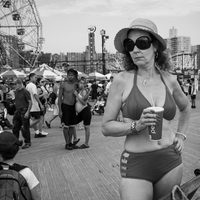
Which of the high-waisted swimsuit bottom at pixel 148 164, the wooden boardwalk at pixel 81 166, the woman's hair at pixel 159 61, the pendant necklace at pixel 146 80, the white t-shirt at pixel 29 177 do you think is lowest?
the wooden boardwalk at pixel 81 166

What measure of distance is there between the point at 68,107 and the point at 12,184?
14.3 ft

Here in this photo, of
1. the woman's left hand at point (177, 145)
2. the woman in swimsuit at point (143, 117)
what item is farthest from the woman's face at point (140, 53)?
the woman's left hand at point (177, 145)

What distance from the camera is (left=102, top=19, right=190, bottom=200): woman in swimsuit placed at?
5.33ft

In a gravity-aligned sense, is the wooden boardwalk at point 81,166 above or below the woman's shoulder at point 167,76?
below

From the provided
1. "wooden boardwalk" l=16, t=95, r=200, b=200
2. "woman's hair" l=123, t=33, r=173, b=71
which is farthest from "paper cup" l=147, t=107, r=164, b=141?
"wooden boardwalk" l=16, t=95, r=200, b=200

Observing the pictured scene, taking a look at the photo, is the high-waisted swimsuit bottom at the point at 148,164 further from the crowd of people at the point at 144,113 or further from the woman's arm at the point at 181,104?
the woman's arm at the point at 181,104

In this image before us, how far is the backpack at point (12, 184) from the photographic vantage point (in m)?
1.94

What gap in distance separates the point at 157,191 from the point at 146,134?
34cm

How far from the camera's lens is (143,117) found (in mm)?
1502

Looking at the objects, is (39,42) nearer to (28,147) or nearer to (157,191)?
(28,147)

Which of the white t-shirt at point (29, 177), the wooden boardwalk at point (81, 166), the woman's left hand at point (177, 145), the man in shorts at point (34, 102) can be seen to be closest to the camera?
the woman's left hand at point (177, 145)

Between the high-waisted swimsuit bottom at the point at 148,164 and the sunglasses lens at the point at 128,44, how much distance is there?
0.65 m

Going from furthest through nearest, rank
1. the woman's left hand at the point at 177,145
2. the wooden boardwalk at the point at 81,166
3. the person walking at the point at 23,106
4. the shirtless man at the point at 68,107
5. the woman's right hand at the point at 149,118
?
the person walking at the point at 23,106 → the shirtless man at the point at 68,107 → the wooden boardwalk at the point at 81,166 → the woman's left hand at the point at 177,145 → the woman's right hand at the point at 149,118

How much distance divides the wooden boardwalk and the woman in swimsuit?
2.15m
